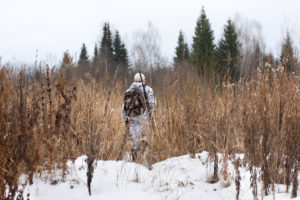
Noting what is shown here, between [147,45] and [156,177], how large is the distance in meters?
28.6

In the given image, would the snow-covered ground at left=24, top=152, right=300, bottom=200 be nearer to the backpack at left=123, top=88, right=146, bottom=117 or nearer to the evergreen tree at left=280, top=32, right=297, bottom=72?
the evergreen tree at left=280, top=32, right=297, bottom=72

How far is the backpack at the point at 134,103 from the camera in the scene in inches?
175

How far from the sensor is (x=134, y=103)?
4461mm

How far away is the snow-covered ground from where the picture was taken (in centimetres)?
227

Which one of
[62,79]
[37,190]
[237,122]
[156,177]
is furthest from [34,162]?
[237,122]

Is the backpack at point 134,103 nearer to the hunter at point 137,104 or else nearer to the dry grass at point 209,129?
the hunter at point 137,104

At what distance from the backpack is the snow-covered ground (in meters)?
1.65

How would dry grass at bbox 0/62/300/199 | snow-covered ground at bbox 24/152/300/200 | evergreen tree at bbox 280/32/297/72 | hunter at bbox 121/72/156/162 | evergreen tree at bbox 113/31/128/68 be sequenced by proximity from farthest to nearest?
evergreen tree at bbox 113/31/128/68 → hunter at bbox 121/72/156/162 → evergreen tree at bbox 280/32/297/72 → snow-covered ground at bbox 24/152/300/200 → dry grass at bbox 0/62/300/199

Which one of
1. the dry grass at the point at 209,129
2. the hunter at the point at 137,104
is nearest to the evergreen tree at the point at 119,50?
the hunter at the point at 137,104

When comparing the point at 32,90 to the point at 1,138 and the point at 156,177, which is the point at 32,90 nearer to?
the point at 1,138

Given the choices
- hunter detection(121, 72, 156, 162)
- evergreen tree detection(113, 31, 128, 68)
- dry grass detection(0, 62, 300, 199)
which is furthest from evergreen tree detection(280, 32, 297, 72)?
evergreen tree detection(113, 31, 128, 68)

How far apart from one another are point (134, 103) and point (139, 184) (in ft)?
6.77

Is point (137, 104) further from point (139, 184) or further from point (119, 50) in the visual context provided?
point (119, 50)

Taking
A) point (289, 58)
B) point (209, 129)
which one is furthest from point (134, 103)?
point (289, 58)
